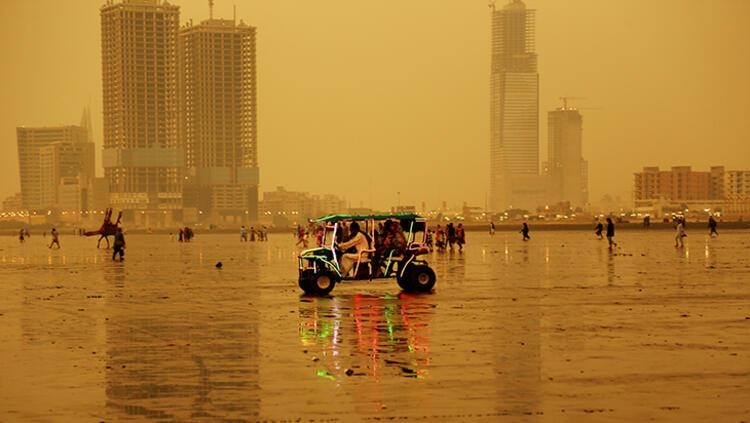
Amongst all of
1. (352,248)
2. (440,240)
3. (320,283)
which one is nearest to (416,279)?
(352,248)

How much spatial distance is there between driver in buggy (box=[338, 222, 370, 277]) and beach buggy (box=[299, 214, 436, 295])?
2cm

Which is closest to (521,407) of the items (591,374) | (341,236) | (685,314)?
(591,374)

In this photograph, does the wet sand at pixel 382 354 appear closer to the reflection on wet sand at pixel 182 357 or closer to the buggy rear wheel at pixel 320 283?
the reflection on wet sand at pixel 182 357

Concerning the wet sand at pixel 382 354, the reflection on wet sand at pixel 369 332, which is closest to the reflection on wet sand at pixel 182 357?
the wet sand at pixel 382 354

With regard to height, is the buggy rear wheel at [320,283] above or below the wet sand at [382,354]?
above

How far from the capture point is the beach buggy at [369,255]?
31125 millimetres

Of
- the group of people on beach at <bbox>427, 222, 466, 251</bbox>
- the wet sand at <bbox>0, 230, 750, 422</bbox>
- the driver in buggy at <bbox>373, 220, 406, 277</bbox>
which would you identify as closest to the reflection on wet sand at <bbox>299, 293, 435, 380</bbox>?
the wet sand at <bbox>0, 230, 750, 422</bbox>

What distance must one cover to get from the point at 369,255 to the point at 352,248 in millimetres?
453

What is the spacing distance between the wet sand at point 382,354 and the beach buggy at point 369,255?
69 centimetres

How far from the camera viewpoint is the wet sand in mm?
13492

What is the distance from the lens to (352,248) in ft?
102

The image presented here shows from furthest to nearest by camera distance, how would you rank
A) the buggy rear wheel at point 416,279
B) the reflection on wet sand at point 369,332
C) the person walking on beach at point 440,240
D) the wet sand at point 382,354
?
the person walking on beach at point 440,240 < the buggy rear wheel at point 416,279 < the reflection on wet sand at point 369,332 < the wet sand at point 382,354

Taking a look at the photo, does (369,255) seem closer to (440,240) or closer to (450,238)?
(450,238)

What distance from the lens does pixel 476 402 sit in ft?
45.0
